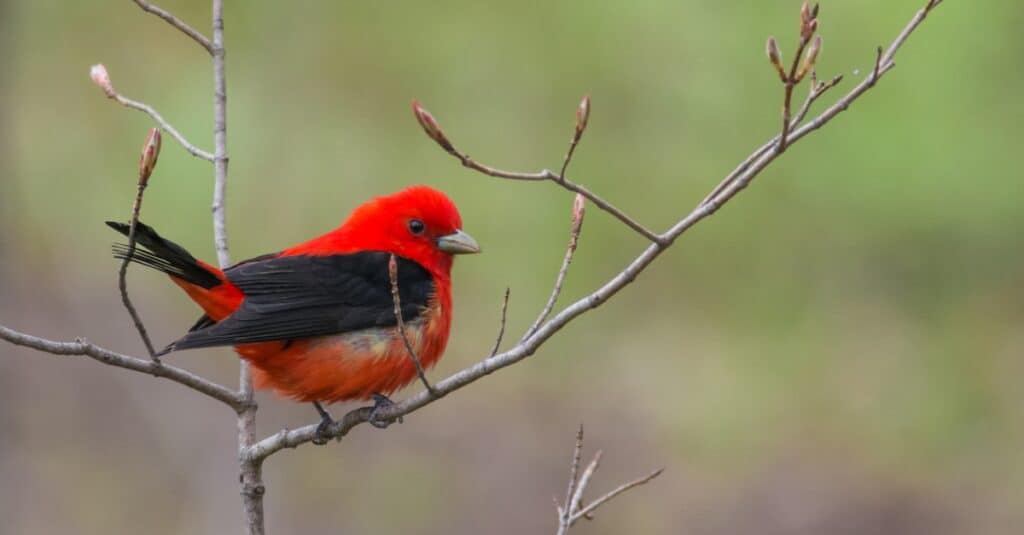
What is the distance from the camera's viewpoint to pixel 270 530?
7914 mm

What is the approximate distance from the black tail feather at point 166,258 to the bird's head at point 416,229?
87 centimetres

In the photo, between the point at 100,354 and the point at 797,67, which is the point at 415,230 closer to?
the point at 100,354

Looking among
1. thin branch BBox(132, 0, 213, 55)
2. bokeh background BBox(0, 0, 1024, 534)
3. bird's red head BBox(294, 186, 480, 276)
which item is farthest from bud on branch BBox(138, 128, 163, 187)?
bokeh background BBox(0, 0, 1024, 534)

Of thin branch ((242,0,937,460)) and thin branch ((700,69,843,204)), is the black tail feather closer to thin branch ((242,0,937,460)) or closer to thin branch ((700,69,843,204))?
thin branch ((242,0,937,460))

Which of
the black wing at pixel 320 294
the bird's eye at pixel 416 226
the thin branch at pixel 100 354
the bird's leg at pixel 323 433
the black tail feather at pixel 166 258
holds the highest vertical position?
the bird's eye at pixel 416 226

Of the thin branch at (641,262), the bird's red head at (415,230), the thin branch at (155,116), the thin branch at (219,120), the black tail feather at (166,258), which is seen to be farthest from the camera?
the bird's red head at (415,230)

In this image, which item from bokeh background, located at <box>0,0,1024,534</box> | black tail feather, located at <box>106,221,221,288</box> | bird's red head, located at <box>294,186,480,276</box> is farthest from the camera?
bokeh background, located at <box>0,0,1024,534</box>

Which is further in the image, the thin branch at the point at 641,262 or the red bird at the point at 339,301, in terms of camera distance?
the red bird at the point at 339,301

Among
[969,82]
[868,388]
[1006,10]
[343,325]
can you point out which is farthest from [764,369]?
[343,325]

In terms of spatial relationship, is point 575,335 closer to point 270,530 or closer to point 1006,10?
point 270,530

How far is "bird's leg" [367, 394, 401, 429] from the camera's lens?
3.96m

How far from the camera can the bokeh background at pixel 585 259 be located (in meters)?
8.39

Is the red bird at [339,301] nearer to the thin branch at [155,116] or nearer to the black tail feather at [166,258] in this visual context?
the black tail feather at [166,258]

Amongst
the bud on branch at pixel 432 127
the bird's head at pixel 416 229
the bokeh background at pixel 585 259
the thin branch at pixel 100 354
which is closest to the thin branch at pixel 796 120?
the bud on branch at pixel 432 127
